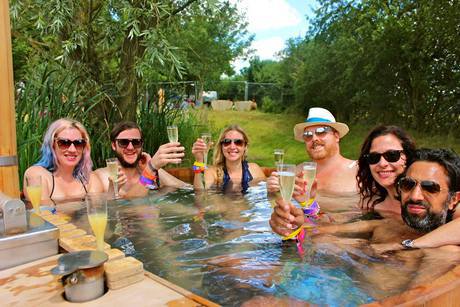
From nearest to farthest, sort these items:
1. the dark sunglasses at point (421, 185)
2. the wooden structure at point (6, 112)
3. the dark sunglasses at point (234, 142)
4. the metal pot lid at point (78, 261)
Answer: the metal pot lid at point (78, 261) < the wooden structure at point (6, 112) < the dark sunglasses at point (421, 185) < the dark sunglasses at point (234, 142)

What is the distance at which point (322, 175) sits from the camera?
513 cm

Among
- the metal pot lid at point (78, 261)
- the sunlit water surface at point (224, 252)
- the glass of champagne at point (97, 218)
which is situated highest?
the glass of champagne at point (97, 218)

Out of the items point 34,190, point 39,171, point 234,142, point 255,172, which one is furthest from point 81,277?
point 255,172

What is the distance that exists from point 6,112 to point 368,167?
3.10 meters

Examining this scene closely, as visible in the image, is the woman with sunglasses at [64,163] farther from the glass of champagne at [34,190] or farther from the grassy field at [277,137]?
the grassy field at [277,137]

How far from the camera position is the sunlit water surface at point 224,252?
2.39 meters

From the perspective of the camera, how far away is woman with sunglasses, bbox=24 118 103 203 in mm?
4016

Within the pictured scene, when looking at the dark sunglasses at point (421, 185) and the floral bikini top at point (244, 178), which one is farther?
the floral bikini top at point (244, 178)

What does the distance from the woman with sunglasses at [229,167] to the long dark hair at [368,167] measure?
1631mm

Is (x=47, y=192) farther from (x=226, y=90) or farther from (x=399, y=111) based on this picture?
(x=226, y=90)

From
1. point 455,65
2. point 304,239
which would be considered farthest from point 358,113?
point 304,239

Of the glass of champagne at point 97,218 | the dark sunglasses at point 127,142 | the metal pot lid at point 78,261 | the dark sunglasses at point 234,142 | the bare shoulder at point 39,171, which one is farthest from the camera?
the dark sunglasses at point 234,142

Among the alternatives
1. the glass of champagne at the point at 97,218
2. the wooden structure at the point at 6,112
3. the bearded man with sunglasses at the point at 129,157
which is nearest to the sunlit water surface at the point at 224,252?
the bearded man with sunglasses at the point at 129,157

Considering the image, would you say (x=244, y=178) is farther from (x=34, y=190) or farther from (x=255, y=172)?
(x=34, y=190)
